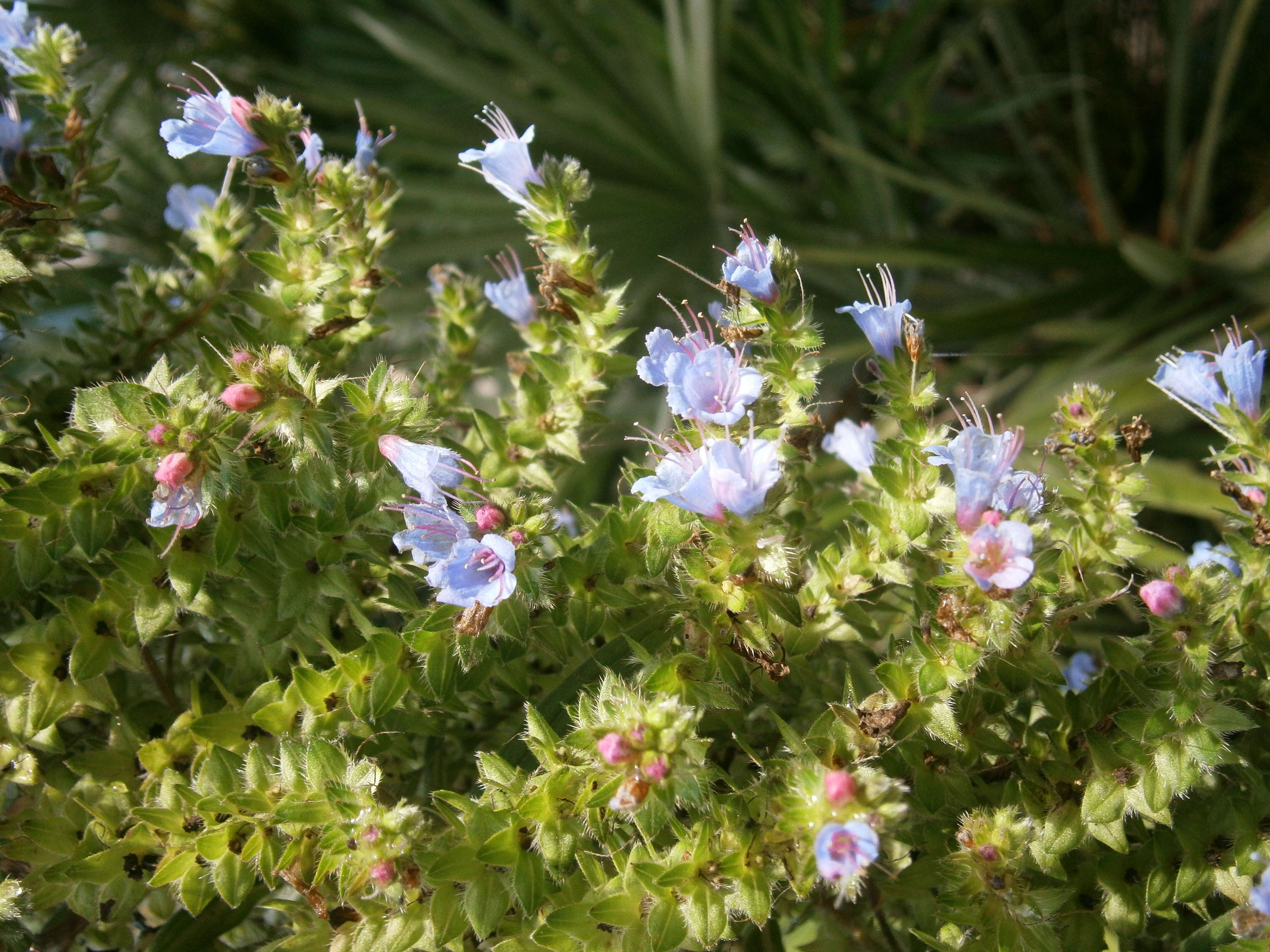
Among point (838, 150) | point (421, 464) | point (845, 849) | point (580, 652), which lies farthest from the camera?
point (838, 150)

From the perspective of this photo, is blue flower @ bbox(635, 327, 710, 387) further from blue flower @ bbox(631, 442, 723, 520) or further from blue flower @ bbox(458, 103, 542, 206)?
blue flower @ bbox(458, 103, 542, 206)

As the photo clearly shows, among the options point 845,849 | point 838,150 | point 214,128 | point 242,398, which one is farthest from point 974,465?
point 838,150

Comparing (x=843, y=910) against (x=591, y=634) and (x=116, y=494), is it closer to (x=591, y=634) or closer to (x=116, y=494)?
(x=591, y=634)

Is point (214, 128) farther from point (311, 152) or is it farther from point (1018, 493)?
point (1018, 493)

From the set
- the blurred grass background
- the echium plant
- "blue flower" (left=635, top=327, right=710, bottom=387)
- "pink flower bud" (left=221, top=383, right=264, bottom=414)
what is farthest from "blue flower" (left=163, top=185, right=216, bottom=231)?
"blue flower" (left=635, top=327, right=710, bottom=387)

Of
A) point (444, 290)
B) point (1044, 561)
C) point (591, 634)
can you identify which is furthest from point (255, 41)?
point (1044, 561)
